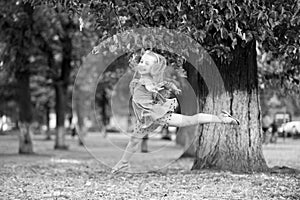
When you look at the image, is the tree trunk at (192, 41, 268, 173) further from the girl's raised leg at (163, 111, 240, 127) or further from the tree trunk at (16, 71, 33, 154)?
the tree trunk at (16, 71, 33, 154)

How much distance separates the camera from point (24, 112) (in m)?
22.9

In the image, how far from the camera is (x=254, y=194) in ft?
25.4

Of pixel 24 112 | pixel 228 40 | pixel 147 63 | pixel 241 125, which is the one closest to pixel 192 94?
pixel 241 125

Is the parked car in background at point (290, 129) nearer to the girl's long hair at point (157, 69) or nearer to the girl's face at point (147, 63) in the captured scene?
the girl's long hair at point (157, 69)

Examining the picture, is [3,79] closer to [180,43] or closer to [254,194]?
[180,43]

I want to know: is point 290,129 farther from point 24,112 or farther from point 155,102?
point 155,102

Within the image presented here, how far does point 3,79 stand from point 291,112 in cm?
2367

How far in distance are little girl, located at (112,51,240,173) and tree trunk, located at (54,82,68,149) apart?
2001 centimetres

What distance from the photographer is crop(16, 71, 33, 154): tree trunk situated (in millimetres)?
22750

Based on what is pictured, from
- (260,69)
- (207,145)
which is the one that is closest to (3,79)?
(260,69)

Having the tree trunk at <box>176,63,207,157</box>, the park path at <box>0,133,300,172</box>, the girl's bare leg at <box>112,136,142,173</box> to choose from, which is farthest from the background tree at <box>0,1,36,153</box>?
the girl's bare leg at <box>112,136,142,173</box>

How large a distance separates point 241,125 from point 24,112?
14.0 metres

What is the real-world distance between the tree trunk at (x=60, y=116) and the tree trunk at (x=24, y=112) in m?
4.66

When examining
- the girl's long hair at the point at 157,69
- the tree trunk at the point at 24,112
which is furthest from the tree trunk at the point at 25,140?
the girl's long hair at the point at 157,69
